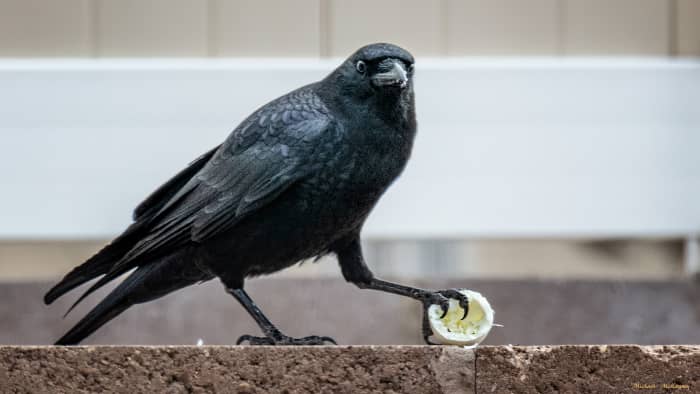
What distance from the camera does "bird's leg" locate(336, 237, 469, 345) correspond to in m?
4.18

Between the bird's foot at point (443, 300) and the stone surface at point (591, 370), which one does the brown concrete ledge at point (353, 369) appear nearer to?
the stone surface at point (591, 370)

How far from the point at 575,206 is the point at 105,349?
2.87 metres

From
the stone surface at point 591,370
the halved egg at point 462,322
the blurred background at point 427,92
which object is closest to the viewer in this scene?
the stone surface at point 591,370

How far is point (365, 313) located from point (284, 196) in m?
2.34

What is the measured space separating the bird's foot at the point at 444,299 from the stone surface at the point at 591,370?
489 millimetres

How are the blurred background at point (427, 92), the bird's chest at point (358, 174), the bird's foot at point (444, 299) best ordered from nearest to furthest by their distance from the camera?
1. the bird's chest at point (358, 174)
2. the bird's foot at point (444, 299)
3. the blurred background at point (427, 92)

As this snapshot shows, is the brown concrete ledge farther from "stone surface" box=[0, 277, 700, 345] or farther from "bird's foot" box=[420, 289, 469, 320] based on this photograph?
"stone surface" box=[0, 277, 700, 345]

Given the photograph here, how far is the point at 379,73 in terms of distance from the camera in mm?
4035

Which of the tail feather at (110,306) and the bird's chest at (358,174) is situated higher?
the bird's chest at (358,174)

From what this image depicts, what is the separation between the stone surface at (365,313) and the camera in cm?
631

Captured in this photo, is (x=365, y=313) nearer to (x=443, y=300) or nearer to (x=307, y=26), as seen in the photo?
(x=307, y=26)

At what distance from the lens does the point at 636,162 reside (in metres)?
6.08

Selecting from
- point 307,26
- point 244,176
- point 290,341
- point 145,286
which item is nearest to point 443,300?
point 290,341

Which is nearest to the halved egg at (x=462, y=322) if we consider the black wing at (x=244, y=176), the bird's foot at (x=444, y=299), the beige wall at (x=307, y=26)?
the bird's foot at (x=444, y=299)
